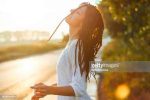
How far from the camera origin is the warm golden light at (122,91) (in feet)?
12.1

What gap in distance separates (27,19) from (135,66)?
957 millimetres

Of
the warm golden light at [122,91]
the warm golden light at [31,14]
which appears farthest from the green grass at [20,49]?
the warm golden light at [122,91]

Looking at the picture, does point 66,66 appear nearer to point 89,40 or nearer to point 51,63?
point 89,40

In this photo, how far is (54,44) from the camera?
12.8 ft

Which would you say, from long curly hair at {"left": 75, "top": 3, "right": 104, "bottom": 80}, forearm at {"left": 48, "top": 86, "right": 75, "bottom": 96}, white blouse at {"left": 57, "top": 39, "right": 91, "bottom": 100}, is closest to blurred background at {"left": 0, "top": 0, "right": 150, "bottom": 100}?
long curly hair at {"left": 75, "top": 3, "right": 104, "bottom": 80}

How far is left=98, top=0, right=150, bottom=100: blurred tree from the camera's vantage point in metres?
3.69

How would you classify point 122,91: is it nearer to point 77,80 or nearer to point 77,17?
point 77,17

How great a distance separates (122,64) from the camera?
3.69m

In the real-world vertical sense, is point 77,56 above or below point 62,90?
above

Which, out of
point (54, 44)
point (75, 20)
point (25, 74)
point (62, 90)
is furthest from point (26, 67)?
point (62, 90)

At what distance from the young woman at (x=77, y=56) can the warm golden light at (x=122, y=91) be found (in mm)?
1312

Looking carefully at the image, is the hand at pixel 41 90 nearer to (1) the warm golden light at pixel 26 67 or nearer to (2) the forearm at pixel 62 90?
(2) the forearm at pixel 62 90

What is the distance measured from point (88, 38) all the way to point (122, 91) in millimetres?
1437

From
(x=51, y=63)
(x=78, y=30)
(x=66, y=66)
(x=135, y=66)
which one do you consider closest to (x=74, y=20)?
(x=78, y=30)
